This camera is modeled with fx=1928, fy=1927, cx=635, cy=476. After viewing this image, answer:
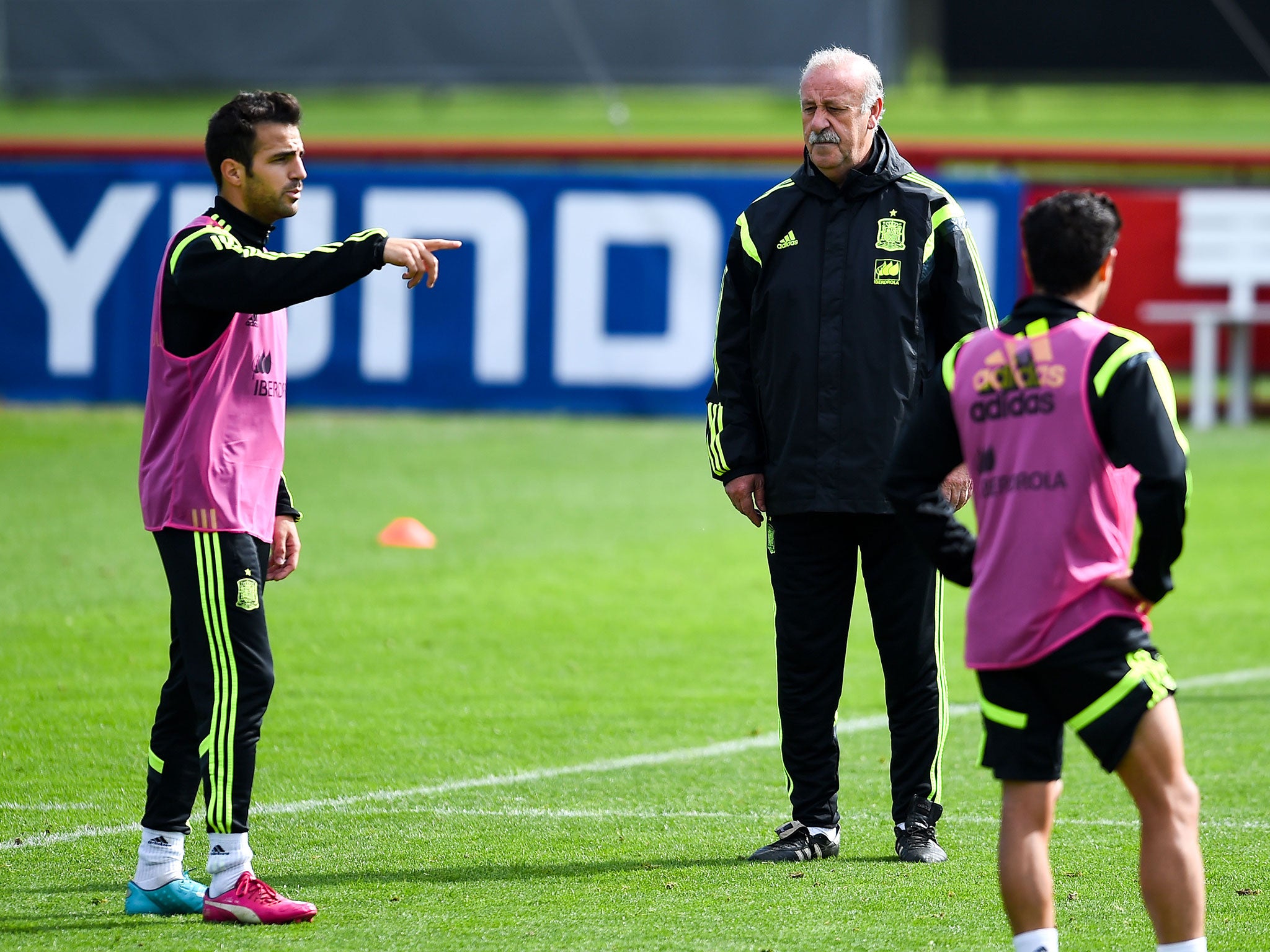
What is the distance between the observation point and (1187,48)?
951 inches

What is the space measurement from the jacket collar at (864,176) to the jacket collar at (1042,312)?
5.20 feet

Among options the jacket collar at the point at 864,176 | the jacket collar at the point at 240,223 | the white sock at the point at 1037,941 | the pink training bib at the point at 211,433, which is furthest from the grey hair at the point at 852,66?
the white sock at the point at 1037,941

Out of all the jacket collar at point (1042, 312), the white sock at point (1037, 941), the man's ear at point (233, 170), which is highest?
the man's ear at point (233, 170)

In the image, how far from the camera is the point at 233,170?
4.91 metres

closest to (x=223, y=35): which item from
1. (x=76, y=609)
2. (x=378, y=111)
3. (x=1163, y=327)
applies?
(x=378, y=111)

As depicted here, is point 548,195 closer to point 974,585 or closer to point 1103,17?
point 1103,17

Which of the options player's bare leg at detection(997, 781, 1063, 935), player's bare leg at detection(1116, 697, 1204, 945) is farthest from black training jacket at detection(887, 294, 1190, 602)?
player's bare leg at detection(997, 781, 1063, 935)

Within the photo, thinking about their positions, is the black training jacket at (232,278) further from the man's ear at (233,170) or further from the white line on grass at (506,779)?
the white line on grass at (506,779)

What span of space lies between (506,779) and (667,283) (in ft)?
32.6

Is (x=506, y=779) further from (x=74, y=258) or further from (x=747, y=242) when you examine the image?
(x=74, y=258)

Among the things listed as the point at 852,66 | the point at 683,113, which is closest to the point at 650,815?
the point at 852,66

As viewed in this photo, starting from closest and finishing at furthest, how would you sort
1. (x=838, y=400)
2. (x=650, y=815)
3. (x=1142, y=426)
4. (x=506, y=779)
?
1. (x=1142, y=426)
2. (x=838, y=400)
3. (x=650, y=815)
4. (x=506, y=779)

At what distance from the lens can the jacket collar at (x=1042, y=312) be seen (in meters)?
3.99

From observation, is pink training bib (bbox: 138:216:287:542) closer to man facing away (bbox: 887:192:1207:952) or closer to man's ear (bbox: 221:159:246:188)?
man's ear (bbox: 221:159:246:188)
